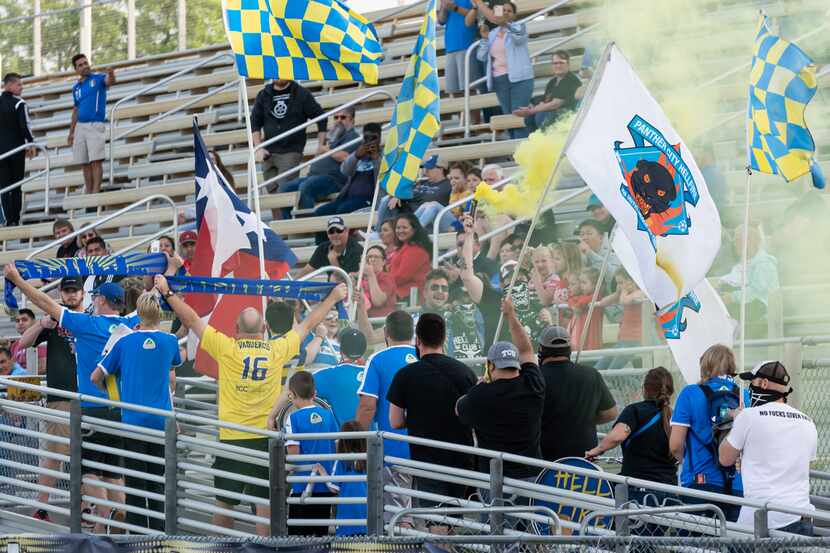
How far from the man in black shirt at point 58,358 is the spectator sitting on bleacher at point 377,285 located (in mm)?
2350

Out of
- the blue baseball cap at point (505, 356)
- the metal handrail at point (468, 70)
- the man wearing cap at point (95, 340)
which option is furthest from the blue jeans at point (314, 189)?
the blue baseball cap at point (505, 356)

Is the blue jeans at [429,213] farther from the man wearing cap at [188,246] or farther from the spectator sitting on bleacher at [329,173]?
the spectator sitting on bleacher at [329,173]

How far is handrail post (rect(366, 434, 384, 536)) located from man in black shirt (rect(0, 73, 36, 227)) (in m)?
12.1

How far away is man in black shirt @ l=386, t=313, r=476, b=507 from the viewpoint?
321 inches

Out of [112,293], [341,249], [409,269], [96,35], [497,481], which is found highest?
[96,35]

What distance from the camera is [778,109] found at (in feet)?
32.0

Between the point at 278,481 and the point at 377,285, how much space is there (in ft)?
11.8

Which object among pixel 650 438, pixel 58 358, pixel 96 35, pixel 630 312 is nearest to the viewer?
pixel 650 438

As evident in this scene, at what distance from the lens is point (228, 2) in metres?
11.3

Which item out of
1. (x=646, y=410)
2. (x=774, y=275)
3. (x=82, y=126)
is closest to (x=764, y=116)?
(x=774, y=275)

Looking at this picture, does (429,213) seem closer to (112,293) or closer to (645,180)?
(112,293)

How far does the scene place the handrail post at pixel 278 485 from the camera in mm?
8656

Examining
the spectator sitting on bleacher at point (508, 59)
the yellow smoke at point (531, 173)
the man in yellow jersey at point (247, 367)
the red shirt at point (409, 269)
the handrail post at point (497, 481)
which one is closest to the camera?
the handrail post at point (497, 481)

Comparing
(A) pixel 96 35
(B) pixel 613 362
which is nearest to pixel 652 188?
(B) pixel 613 362
